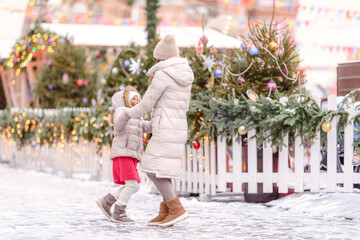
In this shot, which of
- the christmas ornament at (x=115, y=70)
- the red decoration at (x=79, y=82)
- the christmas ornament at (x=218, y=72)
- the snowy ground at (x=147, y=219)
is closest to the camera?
the snowy ground at (x=147, y=219)

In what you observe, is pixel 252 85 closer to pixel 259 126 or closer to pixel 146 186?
pixel 259 126

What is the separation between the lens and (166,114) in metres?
6.79

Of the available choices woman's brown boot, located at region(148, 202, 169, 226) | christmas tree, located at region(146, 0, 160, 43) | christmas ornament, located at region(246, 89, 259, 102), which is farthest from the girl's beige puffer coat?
christmas tree, located at region(146, 0, 160, 43)

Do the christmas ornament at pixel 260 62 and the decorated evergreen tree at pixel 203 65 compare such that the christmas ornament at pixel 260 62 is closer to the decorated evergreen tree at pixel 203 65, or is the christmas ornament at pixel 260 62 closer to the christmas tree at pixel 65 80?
the decorated evergreen tree at pixel 203 65

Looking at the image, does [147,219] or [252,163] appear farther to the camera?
[252,163]

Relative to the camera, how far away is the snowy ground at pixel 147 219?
6375 millimetres

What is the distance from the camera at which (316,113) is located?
836 cm

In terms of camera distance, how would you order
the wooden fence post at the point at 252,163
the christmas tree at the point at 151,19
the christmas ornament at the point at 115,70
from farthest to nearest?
the christmas tree at the point at 151,19
the christmas ornament at the point at 115,70
the wooden fence post at the point at 252,163

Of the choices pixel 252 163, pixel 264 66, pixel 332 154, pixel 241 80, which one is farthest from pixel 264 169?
pixel 264 66

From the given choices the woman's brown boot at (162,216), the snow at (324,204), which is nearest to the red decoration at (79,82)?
the snow at (324,204)

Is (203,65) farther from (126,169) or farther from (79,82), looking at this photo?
(79,82)

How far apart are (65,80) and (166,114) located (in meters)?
11.7

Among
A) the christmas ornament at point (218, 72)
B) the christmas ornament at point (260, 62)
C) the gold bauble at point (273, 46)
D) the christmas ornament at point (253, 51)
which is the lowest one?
the christmas ornament at point (218, 72)

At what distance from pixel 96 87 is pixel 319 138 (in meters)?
11.0
